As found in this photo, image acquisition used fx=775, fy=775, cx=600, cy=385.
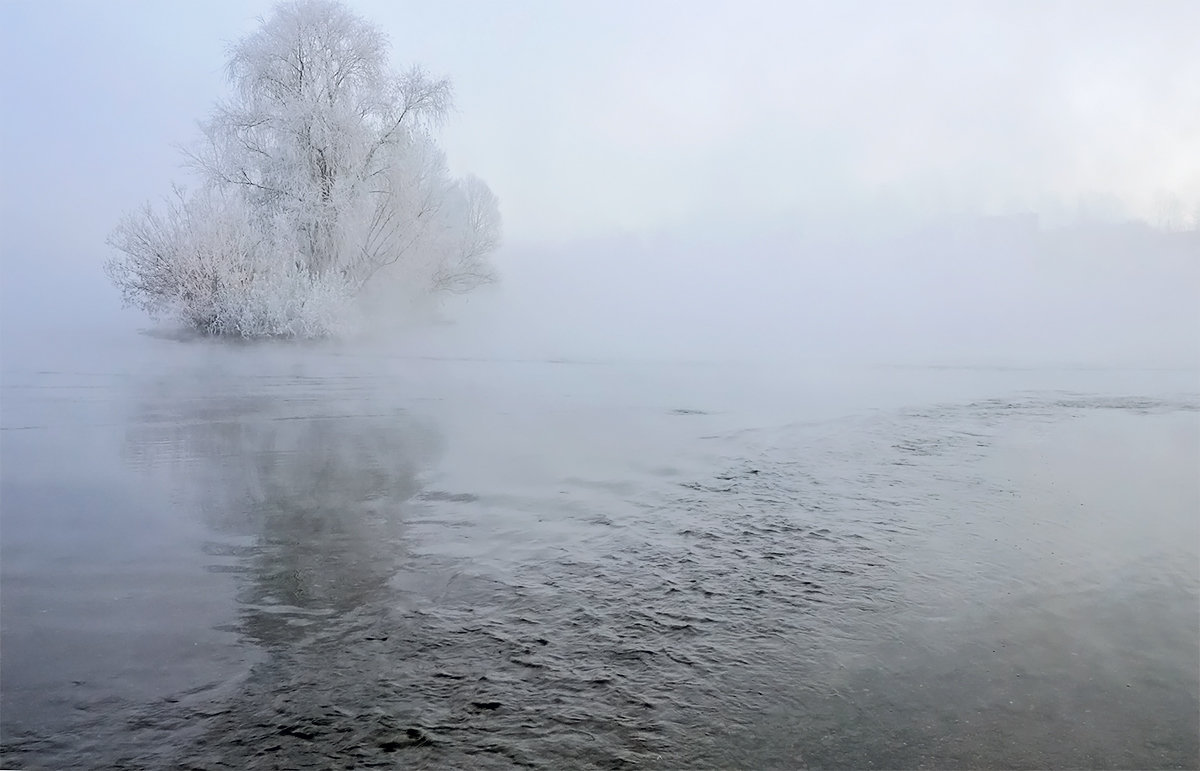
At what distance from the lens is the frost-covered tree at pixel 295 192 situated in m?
23.2

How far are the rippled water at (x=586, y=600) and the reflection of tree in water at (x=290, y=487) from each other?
0.04 m

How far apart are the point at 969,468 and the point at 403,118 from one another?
859 inches

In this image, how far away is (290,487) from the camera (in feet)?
22.0

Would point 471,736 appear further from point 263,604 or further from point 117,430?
point 117,430

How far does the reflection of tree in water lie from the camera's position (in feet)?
14.0

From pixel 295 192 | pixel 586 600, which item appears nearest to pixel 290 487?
pixel 586 600

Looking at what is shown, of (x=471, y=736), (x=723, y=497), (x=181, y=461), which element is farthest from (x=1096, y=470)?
(x=181, y=461)

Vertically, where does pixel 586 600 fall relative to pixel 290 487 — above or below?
below

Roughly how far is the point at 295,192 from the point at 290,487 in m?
19.9

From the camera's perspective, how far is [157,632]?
12.0 ft

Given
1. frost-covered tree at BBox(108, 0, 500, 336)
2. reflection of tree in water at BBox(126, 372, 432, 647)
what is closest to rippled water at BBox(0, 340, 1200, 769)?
reflection of tree in water at BBox(126, 372, 432, 647)

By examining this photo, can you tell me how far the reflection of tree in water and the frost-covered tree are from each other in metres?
12.1

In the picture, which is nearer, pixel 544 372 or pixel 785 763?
pixel 785 763

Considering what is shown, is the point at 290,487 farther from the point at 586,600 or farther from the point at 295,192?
the point at 295,192
